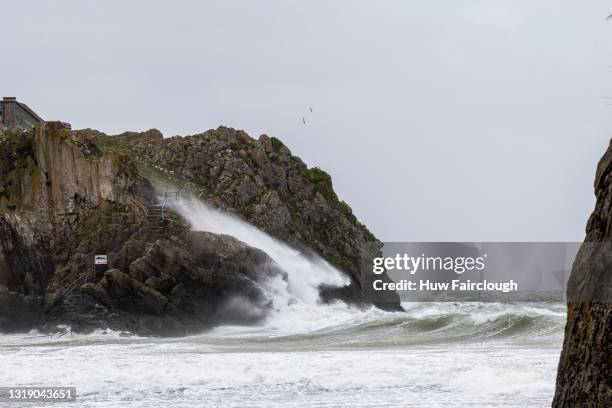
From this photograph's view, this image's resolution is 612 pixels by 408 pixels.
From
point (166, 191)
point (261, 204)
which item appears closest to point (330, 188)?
point (261, 204)

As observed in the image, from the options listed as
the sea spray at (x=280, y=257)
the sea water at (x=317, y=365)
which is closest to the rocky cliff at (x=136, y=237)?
the sea spray at (x=280, y=257)

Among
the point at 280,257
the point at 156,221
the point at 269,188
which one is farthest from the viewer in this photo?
the point at 269,188

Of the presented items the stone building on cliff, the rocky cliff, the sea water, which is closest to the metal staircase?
the rocky cliff

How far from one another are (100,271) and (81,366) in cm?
1595

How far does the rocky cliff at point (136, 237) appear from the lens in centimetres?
3581

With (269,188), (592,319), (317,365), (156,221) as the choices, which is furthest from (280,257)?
(592,319)

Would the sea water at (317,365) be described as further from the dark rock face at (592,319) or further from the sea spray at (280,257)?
the dark rock face at (592,319)

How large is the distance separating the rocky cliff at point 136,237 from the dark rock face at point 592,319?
30.0 m

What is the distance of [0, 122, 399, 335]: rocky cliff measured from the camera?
35812 millimetres

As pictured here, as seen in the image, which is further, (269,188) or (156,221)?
(269,188)

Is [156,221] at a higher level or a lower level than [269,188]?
lower

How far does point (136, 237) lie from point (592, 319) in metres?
32.9

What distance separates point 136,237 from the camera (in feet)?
122

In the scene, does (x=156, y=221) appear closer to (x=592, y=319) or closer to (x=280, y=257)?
(x=280, y=257)
